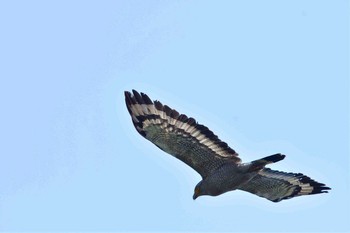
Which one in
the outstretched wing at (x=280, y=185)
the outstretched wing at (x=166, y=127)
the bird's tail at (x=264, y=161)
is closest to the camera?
the bird's tail at (x=264, y=161)

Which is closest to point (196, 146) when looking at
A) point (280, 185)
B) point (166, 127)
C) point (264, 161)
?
point (166, 127)

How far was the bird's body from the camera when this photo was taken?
666 inches

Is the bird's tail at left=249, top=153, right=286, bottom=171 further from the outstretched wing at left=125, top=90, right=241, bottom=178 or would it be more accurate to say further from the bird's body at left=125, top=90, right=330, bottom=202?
the outstretched wing at left=125, top=90, right=241, bottom=178

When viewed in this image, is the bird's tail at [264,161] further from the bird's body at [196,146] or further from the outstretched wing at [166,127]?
the outstretched wing at [166,127]

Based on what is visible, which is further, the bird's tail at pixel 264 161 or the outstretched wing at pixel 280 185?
the outstretched wing at pixel 280 185

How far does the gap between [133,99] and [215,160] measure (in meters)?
1.84

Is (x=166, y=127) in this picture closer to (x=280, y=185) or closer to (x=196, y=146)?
(x=196, y=146)

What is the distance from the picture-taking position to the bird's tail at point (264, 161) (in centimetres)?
1663

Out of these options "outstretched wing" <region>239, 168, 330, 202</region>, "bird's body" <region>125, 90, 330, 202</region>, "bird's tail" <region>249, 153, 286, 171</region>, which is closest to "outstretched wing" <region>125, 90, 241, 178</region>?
"bird's body" <region>125, 90, 330, 202</region>

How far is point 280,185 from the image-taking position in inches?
736

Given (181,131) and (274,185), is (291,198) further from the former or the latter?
(181,131)

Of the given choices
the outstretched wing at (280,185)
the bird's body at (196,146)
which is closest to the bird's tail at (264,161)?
the bird's body at (196,146)

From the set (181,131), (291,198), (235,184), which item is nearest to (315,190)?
(291,198)

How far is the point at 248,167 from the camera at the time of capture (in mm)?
17156
